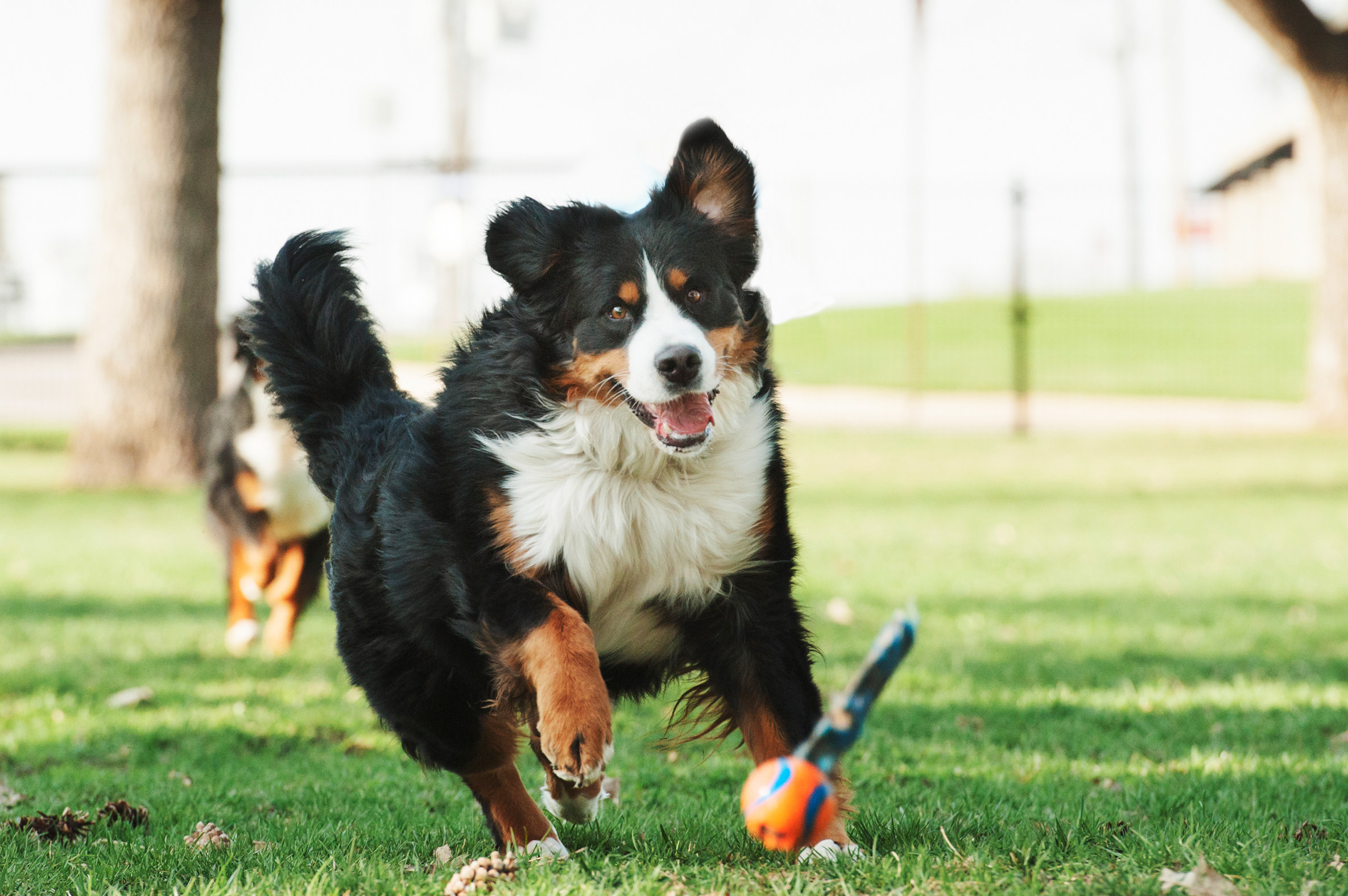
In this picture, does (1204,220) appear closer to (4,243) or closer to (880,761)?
(4,243)

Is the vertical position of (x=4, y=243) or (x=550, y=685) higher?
(x=4, y=243)

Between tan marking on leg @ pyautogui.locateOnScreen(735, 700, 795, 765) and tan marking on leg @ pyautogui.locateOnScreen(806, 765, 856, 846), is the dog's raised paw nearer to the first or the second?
tan marking on leg @ pyautogui.locateOnScreen(735, 700, 795, 765)

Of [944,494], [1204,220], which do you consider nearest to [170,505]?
[944,494]

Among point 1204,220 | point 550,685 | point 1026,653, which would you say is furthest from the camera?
point 1204,220

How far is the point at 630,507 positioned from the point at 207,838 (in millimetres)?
1374

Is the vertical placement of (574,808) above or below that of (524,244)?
below

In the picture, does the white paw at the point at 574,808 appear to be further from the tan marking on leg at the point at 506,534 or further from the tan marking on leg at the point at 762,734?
the tan marking on leg at the point at 506,534

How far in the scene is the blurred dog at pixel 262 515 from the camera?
6.73 meters

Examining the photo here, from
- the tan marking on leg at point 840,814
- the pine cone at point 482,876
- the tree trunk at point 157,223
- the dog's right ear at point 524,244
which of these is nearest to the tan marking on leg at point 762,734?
the tan marking on leg at point 840,814

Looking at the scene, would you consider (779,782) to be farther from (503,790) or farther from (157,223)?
(157,223)

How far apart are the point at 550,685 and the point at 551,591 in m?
0.28

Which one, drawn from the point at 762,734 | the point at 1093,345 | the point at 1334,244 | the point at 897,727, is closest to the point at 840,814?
the point at 762,734

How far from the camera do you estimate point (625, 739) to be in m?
4.80

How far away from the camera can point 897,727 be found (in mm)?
4883
